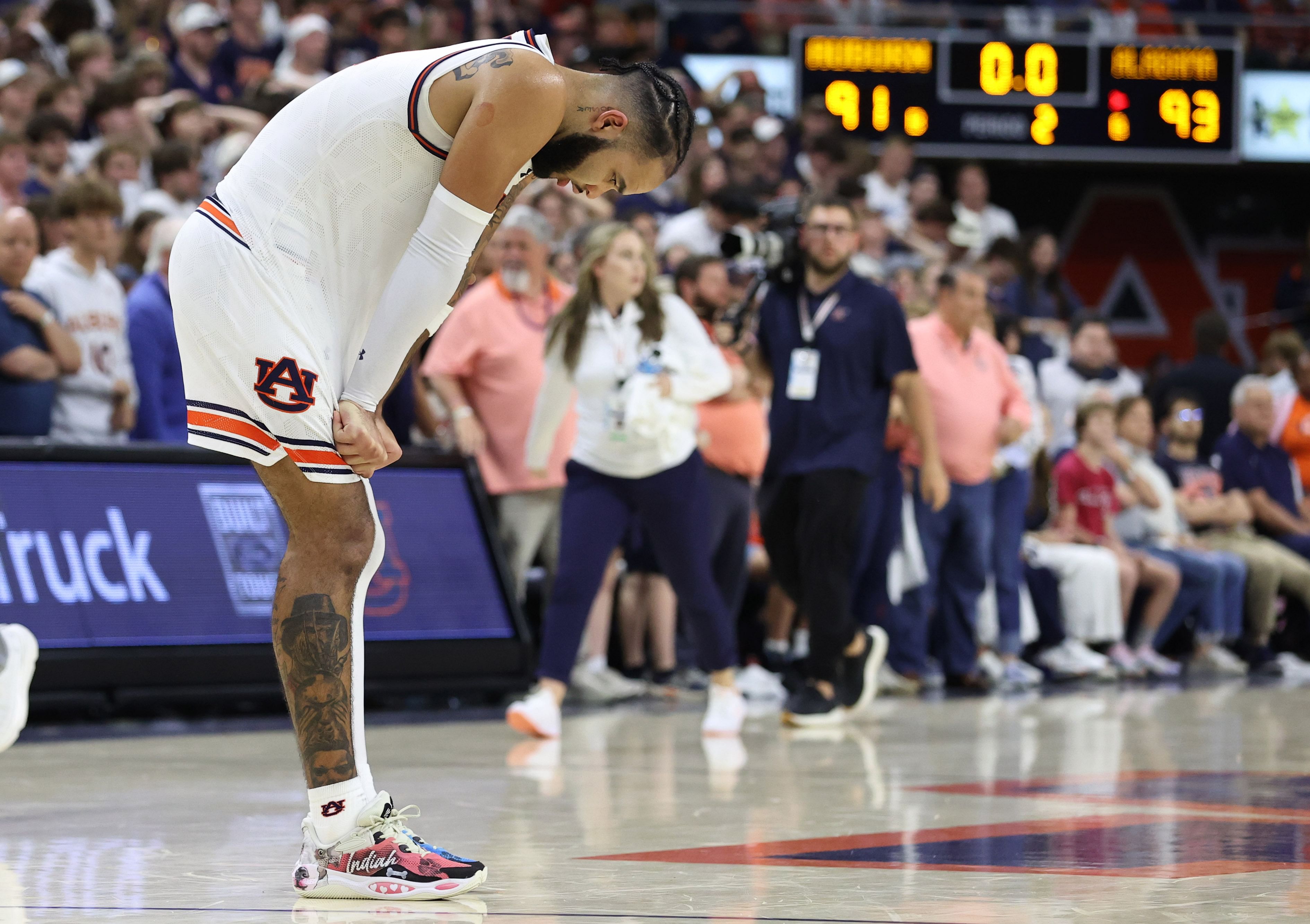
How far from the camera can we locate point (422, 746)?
248 inches

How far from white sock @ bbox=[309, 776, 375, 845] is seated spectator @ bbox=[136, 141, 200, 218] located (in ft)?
19.3

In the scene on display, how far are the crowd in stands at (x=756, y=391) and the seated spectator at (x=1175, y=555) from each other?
2 cm

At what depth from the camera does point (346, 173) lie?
3.48 metres

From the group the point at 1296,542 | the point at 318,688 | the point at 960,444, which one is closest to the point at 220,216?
the point at 318,688

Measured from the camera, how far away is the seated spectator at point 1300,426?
1226 centimetres

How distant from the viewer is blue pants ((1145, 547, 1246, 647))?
10953mm

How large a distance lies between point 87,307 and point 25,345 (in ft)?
1.47

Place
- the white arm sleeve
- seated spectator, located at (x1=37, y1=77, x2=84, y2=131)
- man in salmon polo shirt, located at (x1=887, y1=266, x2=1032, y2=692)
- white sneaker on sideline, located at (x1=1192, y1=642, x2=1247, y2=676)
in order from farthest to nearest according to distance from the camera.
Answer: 1. white sneaker on sideline, located at (x1=1192, y1=642, x2=1247, y2=676)
2. seated spectator, located at (x1=37, y1=77, x2=84, y2=131)
3. man in salmon polo shirt, located at (x1=887, y1=266, x2=1032, y2=692)
4. the white arm sleeve

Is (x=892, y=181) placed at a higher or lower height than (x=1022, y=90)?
lower

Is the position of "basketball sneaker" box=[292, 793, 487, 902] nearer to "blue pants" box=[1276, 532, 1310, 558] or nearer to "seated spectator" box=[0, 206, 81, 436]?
"seated spectator" box=[0, 206, 81, 436]

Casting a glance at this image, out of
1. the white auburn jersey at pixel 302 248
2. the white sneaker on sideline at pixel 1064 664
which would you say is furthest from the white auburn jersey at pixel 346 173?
the white sneaker on sideline at pixel 1064 664

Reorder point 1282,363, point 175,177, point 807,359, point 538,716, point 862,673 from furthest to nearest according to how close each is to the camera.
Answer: point 1282,363, point 175,177, point 862,673, point 807,359, point 538,716

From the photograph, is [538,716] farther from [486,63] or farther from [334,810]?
[486,63]

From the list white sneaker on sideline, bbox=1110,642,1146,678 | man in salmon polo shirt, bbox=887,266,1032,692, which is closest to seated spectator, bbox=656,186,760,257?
man in salmon polo shirt, bbox=887,266,1032,692
